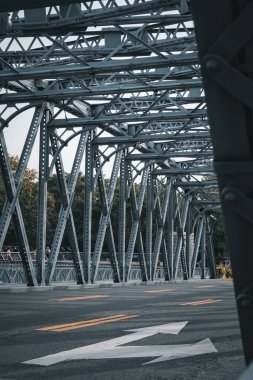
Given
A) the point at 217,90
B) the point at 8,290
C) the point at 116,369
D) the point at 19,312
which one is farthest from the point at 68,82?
the point at 217,90

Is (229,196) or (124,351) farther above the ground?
(229,196)

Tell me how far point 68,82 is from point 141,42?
7.86 meters

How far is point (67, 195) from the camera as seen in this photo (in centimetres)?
2547

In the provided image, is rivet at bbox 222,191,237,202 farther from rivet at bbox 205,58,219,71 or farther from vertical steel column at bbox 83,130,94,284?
vertical steel column at bbox 83,130,94,284

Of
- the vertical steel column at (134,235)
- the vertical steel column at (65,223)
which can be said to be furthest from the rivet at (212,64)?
the vertical steel column at (134,235)

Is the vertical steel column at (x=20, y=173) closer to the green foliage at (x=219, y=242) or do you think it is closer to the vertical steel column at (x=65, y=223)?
the vertical steel column at (x=65, y=223)

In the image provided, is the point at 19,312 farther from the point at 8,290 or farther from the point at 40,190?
the point at 40,190

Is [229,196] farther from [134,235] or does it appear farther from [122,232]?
[134,235]

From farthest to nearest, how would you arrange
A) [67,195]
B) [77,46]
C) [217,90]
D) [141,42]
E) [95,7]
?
[67,195] < [77,46] < [141,42] < [95,7] < [217,90]

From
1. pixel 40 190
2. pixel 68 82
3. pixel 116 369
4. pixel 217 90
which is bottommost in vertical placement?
pixel 116 369

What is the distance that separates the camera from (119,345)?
25.1 feet

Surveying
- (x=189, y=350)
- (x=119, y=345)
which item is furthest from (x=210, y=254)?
(x=189, y=350)

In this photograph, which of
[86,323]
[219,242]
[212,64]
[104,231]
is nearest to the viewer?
[212,64]

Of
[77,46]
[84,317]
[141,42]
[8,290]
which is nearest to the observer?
[84,317]
